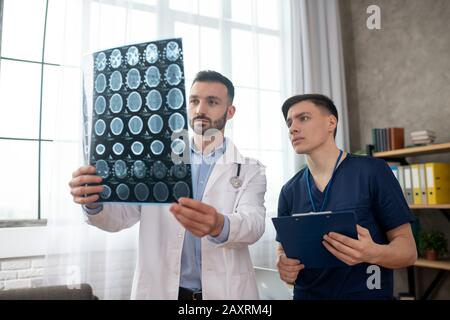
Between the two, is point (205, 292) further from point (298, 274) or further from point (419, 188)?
point (419, 188)

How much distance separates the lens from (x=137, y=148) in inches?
28.7

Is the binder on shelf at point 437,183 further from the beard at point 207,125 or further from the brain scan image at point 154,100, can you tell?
the brain scan image at point 154,100

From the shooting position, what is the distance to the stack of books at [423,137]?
239 centimetres

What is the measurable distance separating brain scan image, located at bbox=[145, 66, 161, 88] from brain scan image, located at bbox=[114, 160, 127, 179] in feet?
0.52

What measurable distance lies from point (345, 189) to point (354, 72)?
7.61 feet

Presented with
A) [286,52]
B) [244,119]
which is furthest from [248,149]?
[286,52]

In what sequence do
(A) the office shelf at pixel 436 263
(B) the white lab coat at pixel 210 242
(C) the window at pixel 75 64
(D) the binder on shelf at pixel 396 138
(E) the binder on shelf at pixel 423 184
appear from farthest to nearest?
1. (D) the binder on shelf at pixel 396 138
2. (E) the binder on shelf at pixel 423 184
3. (A) the office shelf at pixel 436 263
4. (C) the window at pixel 75 64
5. (B) the white lab coat at pixel 210 242

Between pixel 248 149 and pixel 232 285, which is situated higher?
pixel 248 149

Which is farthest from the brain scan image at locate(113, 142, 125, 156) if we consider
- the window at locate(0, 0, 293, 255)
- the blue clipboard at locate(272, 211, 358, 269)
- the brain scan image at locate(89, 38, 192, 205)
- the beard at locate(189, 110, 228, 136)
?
the window at locate(0, 0, 293, 255)

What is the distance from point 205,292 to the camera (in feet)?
2.97

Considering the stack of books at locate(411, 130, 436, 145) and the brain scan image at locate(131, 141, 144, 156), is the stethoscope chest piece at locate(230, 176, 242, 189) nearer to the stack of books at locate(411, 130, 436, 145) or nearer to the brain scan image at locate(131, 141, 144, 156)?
the brain scan image at locate(131, 141, 144, 156)

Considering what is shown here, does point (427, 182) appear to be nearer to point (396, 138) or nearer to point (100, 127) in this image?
point (396, 138)

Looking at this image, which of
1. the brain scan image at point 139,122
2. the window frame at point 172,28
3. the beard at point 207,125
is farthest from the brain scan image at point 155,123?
the window frame at point 172,28

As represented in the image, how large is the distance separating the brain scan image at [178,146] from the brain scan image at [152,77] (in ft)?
0.36
